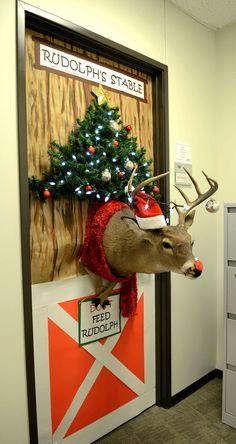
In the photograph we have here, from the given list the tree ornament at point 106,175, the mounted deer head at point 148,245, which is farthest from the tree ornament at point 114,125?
the mounted deer head at point 148,245

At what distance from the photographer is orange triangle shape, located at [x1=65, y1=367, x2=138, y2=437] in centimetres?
184

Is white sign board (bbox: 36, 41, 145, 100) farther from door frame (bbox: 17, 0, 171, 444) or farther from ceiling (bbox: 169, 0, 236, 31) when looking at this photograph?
ceiling (bbox: 169, 0, 236, 31)

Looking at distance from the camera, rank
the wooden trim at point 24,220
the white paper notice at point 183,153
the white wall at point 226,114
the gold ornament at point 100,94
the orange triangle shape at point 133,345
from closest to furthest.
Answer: the wooden trim at point 24,220 < the gold ornament at point 100,94 < the orange triangle shape at point 133,345 < the white paper notice at point 183,153 < the white wall at point 226,114

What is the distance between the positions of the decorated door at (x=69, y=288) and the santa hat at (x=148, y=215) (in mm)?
361

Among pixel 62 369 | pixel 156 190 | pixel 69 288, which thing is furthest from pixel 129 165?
pixel 62 369

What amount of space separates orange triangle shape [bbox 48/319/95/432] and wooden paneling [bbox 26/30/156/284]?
13.3 inches

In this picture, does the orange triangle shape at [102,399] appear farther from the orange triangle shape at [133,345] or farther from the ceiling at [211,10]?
the ceiling at [211,10]

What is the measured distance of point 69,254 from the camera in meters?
1.76

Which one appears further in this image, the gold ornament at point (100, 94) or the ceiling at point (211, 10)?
the ceiling at point (211, 10)

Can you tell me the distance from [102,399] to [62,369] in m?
0.43

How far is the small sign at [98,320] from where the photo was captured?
6.00ft

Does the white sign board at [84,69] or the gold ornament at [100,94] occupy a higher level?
the white sign board at [84,69]

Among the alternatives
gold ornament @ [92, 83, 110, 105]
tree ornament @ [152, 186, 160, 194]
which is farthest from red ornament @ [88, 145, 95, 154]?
tree ornament @ [152, 186, 160, 194]

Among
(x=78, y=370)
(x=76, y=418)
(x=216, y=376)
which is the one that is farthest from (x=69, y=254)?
(x=216, y=376)
